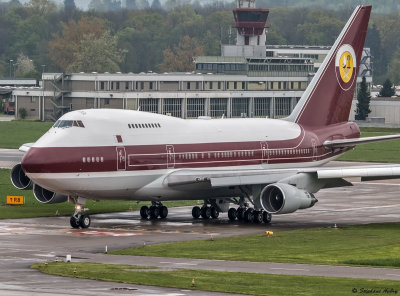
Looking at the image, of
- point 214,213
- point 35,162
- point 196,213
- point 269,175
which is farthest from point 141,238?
point 214,213

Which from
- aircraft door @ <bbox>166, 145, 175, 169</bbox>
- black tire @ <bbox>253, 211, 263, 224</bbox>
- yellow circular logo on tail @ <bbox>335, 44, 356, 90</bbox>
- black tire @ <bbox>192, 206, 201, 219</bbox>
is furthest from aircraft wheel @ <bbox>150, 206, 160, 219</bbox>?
yellow circular logo on tail @ <bbox>335, 44, 356, 90</bbox>

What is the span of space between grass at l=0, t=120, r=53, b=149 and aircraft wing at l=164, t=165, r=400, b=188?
2893 inches

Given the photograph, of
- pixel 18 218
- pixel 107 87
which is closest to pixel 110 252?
pixel 18 218

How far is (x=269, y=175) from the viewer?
66.9 m

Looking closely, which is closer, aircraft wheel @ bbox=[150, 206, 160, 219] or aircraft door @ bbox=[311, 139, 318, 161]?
aircraft wheel @ bbox=[150, 206, 160, 219]

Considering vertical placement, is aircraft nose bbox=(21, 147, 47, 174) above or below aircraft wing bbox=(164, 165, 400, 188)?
above

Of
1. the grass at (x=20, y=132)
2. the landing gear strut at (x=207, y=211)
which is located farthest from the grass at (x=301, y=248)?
the grass at (x=20, y=132)

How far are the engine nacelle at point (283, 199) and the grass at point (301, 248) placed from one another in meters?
1.85

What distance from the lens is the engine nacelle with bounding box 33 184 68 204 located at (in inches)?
2680

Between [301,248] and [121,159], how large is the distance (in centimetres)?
1318

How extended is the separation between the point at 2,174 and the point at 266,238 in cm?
4414

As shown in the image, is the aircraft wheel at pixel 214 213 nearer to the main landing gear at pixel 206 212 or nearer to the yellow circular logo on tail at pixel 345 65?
the main landing gear at pixel 206 212

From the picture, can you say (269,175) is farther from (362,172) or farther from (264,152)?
(362,172)

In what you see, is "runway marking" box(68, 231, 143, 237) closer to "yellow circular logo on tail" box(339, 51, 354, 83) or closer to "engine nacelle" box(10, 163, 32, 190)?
"engine nacelle" box(10, 163, 32, 190)
